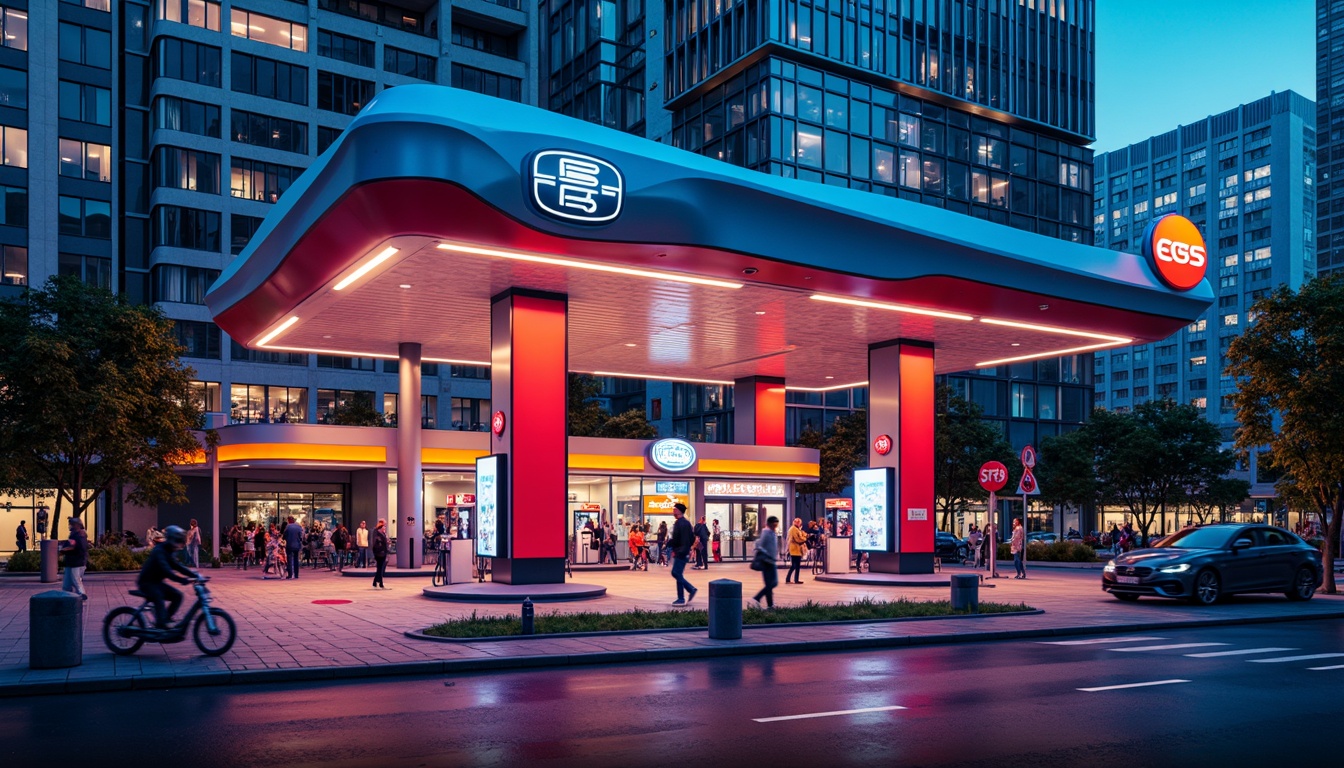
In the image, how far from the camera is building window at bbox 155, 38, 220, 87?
6156 centimetres

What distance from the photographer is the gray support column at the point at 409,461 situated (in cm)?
3062

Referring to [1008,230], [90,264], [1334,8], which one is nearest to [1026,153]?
[1008,230]

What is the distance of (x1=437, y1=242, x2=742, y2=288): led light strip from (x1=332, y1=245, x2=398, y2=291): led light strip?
987 millimetres

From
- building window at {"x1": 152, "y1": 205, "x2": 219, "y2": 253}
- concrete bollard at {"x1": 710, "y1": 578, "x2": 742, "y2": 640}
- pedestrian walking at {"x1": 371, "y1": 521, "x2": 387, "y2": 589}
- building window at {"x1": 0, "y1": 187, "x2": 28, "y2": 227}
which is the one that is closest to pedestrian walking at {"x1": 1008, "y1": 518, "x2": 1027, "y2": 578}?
pedestrian walking at {"x1": 371, "y1": 521, "x2": 387, "y2": 589}

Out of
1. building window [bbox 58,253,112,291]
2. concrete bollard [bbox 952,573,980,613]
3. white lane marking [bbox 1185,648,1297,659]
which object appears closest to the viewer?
white lane marking [bbox 1185,648,1297,659]

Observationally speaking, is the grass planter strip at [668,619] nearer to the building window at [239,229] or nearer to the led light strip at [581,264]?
the led light strip at [581,264]

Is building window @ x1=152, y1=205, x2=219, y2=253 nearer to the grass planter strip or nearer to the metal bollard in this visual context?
the grass planter strip

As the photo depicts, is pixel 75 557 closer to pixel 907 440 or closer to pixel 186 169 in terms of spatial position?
pixel 907 440

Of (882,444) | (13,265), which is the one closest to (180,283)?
(13,265)

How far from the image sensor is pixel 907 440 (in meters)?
29.1

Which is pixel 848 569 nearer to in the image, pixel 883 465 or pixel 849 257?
pixel 883 465

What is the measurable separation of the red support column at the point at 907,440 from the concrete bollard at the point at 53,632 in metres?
20.3

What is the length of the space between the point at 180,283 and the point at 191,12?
15341 mm

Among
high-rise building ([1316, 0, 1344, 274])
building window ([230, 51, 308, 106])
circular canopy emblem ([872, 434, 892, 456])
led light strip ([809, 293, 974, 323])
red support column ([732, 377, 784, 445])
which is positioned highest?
high-rise building ([1316, 0, 1344, 274])
